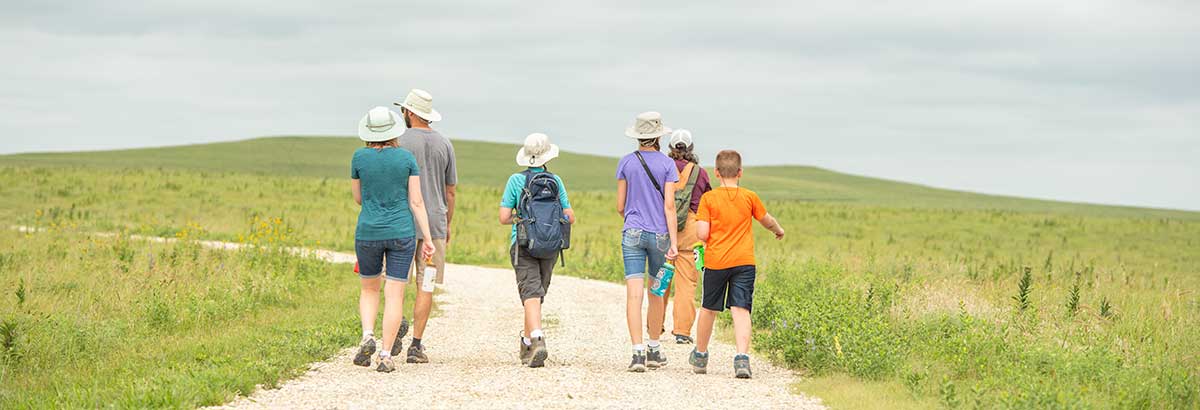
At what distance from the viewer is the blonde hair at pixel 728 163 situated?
9531mm

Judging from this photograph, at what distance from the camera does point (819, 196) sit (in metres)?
82.0

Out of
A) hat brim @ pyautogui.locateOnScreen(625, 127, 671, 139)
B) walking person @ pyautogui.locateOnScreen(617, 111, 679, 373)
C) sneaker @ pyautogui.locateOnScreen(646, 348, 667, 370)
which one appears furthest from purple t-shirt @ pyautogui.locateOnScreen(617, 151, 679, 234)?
sneaker @ pyautogui.locateOnScreen(646, 348, 667, 370)

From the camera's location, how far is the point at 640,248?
33.6ft

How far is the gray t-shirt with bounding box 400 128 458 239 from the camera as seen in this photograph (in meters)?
10.2

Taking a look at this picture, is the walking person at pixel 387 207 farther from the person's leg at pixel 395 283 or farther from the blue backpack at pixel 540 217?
the blue backpack at pixel 540 217

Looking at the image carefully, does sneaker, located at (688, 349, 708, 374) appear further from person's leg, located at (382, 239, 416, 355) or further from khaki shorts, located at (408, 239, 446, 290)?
person's leg, located at (382, 239, 416, 355)

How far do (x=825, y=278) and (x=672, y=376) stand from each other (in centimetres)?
745

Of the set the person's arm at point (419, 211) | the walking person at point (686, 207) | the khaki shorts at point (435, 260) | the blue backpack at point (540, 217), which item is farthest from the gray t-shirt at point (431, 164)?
the walking person at point (686, 207)

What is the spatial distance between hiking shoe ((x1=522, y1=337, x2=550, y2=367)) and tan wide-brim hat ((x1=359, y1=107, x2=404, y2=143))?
2245 millimetres

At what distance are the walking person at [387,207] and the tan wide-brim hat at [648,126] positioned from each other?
214 centimetres

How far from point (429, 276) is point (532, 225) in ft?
3.42

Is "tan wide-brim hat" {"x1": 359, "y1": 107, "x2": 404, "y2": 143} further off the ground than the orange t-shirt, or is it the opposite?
"tan wide-brim hat" {"x1": 359, "y1": 107, "x2": 404, "y2": 143}

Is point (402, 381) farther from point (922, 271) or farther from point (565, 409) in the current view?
point (922, 271)

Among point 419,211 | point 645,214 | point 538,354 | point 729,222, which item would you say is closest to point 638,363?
point 538,354
